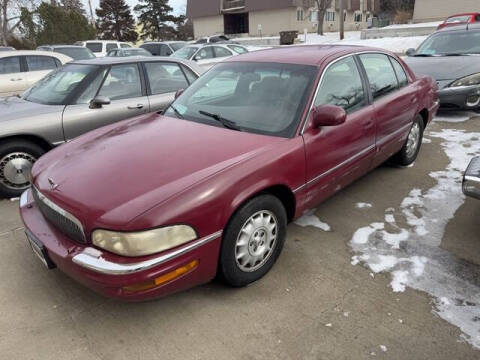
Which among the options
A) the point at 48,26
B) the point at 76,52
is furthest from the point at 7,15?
the point at 76,52

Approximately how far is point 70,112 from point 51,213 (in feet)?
8.10

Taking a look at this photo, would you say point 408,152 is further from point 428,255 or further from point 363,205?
point 428,255

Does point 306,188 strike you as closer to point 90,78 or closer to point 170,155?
point 170,155

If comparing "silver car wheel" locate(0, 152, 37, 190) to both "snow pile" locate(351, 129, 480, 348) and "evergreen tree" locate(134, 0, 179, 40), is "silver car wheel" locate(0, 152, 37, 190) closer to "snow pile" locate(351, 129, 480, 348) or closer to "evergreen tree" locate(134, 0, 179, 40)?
"snow pile" locate(351, 129, 480, 348)

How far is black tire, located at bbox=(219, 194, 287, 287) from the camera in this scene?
2484mm

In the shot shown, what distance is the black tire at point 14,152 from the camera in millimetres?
4262

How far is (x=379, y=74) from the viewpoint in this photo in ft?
13.5

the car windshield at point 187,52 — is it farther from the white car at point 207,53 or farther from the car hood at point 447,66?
the car hood at point 447,66

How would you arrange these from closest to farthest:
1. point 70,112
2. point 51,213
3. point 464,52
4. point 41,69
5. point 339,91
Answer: point 51,213 → point 339,91 → point 70,112 → point 464,52 → point 41,69

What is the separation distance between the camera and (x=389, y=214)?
12.4 ft

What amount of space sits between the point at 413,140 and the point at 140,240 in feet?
13.1

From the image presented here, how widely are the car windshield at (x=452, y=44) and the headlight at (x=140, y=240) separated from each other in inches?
294

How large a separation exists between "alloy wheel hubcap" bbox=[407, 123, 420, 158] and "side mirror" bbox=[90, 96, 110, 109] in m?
3.73

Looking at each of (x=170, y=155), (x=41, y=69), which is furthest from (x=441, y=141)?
(x=41, y=69)
